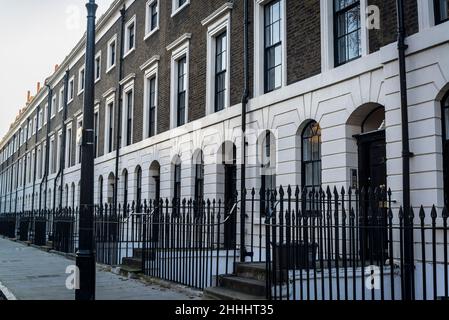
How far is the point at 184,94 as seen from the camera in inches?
688

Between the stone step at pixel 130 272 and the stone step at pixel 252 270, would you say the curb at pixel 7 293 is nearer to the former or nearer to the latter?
the stone step at pixel 130 272

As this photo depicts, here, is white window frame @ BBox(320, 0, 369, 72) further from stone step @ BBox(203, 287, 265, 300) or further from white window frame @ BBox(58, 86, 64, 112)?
white window frame @ BBox(58, 86, 64, 112)

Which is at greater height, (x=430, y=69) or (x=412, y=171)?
(x=430, y=69)

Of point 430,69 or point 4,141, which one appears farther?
point 4,141

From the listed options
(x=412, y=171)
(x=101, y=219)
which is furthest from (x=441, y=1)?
(x=101, y=219)

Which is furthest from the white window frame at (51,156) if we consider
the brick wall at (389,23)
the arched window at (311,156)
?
the brick wall at (389,23)

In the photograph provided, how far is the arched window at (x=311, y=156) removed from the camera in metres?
11.1

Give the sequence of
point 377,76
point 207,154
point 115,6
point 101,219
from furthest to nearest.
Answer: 1. point 115,6
2. point 207,154
3. point 101,219
4. point 377,76

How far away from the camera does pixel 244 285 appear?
8133 millimetres

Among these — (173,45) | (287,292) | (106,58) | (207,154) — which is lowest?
(287,292)

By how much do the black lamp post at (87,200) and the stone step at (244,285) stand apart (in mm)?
2153

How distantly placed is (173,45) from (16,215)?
1799 cm

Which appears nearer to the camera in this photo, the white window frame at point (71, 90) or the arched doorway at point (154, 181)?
the arched doorway at point (154, 181)
